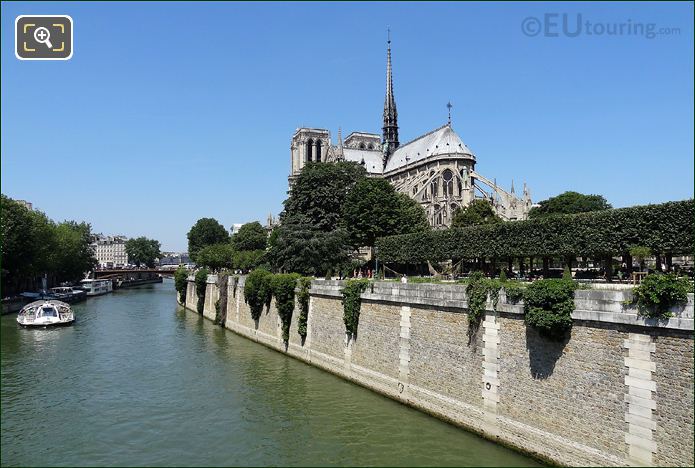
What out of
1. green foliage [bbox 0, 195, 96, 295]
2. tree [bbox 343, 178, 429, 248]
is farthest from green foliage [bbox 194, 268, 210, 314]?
green foliage [bbox 0, 195, 96, 295]

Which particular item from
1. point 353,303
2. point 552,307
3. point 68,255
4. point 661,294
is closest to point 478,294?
point 552,307

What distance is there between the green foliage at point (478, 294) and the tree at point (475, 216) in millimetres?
43632

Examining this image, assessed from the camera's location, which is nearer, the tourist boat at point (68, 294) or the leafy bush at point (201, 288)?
the leafy bush at point (201, 288)

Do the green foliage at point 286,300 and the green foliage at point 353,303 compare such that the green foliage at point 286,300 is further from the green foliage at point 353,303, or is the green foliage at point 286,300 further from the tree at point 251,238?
the tree at point 251,238

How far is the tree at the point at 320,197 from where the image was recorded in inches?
2239

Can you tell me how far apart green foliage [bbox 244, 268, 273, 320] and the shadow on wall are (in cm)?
2133

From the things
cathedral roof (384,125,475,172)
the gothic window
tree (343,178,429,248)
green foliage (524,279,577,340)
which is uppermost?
the gothic window

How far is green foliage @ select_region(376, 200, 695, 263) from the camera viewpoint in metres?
23.9

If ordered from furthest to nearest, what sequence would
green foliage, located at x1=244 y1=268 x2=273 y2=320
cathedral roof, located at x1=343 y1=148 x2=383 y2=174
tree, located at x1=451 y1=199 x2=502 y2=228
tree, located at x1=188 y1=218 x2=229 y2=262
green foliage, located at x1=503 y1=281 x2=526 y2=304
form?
tree, located at x1=188 y1=218 x2=229 y2=262, cathedral roof, located at x1=343 y1=148 x2=383 y2=174, tree, located at x1=451 y1=199 x2=502 y2=228, green foliage, located at x1=244 y1=268 x2=273 y2=320, green foliage, located at x1=503 y1=281 x2=526 y2=304

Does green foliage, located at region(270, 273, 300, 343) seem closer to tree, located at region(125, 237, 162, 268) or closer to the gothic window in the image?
the gothic window

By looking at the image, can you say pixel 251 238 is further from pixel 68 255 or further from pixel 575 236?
pixel 575 236

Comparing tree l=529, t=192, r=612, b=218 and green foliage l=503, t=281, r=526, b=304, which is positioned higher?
tree l=529, t=192, r=612, b=218

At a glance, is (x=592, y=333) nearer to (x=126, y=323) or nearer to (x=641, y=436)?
(x=641, y=436)

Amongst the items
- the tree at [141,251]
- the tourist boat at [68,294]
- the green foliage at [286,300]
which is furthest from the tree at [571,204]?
the tree at [141,251]
